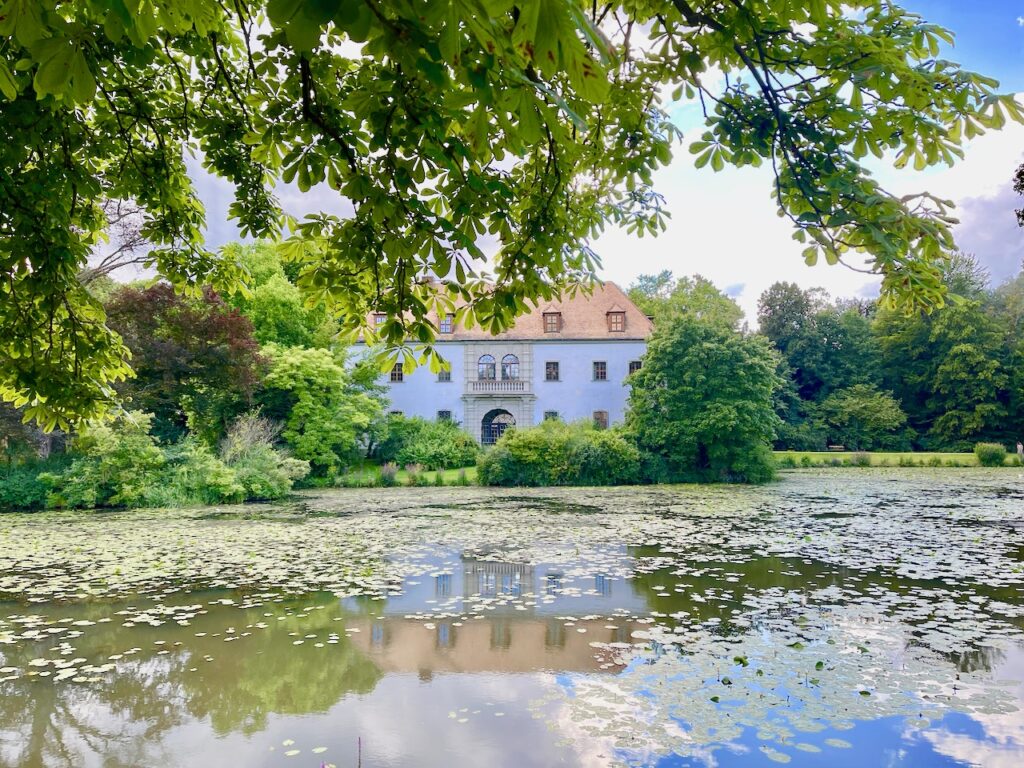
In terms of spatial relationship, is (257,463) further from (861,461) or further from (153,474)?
(861,461)

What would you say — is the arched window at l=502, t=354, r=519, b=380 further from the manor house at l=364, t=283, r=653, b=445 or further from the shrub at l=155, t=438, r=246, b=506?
the shrub at l=155, t=438, r=246, b=506

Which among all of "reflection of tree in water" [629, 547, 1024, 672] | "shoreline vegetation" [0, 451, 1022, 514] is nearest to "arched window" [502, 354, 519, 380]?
"shoreline vegetation" [0, 451, 1022, 514]

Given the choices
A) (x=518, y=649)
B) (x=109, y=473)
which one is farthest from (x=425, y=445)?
(x=518, y=649)

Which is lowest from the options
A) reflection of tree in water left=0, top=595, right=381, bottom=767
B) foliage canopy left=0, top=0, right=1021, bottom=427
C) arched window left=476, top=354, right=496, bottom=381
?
reflection of tree in water left=0, top=595, right=381, bottom=767

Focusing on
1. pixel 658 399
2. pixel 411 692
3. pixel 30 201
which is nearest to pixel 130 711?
pixel 411 692

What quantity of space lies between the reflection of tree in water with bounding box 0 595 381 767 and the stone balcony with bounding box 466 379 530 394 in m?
24.3

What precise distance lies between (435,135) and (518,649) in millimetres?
4328

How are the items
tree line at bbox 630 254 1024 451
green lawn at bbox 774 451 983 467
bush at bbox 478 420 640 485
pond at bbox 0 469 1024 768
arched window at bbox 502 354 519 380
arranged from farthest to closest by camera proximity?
tree line at bbox 630 254 1024 451 → arched window at bbox 502 354 519 380 → green lawn at bbox 774 451 983 467 → bush at bbox 478 420 640 485 → pond at bbox 0 469 1024 768

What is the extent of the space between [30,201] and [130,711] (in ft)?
11.1

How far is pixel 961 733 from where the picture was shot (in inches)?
148

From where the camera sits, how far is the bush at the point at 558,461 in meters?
20.3

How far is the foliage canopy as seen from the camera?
1.27 m

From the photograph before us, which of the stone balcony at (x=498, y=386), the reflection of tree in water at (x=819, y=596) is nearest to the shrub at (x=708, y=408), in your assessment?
the stone balcony at (x=498, y=386)

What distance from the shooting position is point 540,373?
101ft
